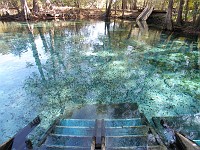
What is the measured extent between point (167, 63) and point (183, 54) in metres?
1.72

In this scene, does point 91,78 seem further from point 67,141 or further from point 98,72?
point 67,141

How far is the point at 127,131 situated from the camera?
9.32 ft

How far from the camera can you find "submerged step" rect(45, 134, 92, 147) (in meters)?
2.51

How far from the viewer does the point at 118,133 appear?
9.20 feet

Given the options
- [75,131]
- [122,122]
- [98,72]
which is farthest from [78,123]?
[98,72]

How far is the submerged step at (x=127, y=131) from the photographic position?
9.09 feet

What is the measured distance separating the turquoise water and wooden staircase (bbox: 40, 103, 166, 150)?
76 centimetres

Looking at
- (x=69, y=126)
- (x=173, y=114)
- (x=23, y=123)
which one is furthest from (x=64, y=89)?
(x=173, y=114)

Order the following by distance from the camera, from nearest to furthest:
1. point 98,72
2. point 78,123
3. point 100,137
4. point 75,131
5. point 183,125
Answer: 1. point 100,137
2. point 75,131
3. point 78,123
4. point 183,125
5. point 98,72

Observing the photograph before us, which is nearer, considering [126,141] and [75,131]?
[126,141]

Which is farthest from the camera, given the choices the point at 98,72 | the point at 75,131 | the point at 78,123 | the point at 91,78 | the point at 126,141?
the point at 98,72

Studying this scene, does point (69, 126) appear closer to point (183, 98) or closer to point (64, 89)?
point (64, 89)

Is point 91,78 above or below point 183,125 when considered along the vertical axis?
above

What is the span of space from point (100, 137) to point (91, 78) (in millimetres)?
3355
